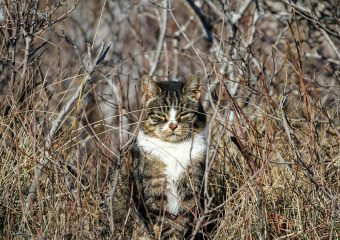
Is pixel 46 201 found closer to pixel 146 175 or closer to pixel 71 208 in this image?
pixel 71 208

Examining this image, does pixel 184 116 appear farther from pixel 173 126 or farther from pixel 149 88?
pixel 149 88

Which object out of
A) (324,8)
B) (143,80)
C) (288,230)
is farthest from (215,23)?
(288,230)

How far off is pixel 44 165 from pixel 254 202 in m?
1.29

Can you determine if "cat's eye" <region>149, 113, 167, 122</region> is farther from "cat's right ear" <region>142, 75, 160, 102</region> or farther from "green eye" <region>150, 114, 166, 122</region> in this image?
"cat's right ear" <region>142, 75, 160, 102</region>

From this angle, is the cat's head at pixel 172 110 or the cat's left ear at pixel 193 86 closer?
the cat's head at pixel 172 110

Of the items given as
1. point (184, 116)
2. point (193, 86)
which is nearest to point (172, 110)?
point (184, 116)

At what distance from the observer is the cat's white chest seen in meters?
4.18

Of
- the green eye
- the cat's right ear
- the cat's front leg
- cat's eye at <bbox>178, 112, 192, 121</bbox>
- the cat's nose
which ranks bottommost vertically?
the cat's front leg

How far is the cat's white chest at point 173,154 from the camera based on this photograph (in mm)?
4180

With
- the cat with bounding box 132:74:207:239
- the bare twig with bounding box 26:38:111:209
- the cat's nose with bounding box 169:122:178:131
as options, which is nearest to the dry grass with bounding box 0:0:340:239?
the bare twig with bounding box 26:38:111:209

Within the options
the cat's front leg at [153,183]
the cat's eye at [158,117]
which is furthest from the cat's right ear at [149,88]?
the cat's front leg at [153,183]

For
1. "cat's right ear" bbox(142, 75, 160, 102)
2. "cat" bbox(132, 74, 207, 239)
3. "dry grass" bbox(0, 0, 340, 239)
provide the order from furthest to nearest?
"cat's right ear" bbox(142, 75, 160, 102), "cat" bbox(132, 74, 207, 239), "dry grass" bbox(0, 0, 340, 239)

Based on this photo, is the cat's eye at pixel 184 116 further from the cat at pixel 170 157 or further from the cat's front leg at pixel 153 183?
the cat's front leg at pixel 153 183

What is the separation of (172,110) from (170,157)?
321 mm
